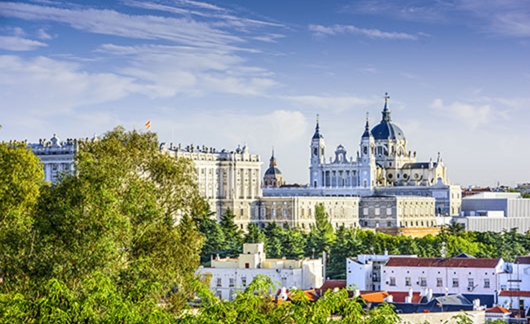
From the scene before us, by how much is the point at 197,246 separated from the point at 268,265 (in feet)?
101

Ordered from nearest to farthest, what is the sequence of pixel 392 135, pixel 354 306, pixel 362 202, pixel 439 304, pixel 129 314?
pixel 129 314
pixel 354 306
pixel 439 304
pixel 362 202
pixel 392 135

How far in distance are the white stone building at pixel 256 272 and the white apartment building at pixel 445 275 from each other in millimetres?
3868

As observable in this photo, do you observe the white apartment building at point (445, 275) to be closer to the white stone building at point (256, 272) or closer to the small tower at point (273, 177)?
the white stone building at point (256, 272)

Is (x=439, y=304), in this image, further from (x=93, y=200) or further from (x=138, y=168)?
(x=93, y=200)

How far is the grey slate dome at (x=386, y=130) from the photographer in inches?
6048

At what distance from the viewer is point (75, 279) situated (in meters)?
26.1

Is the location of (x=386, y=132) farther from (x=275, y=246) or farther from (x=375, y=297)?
(x=375, y=297)

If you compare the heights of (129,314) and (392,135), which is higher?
(392,135)

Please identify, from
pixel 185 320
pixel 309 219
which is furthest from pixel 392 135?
pixel 185 320

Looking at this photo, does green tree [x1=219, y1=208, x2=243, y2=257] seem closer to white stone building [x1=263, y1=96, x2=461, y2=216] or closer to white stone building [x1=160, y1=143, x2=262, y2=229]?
white stone building [x1=160, y1=143, x2=262, y2=229]

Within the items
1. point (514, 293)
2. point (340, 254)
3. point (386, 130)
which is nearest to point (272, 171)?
point (386, 130)

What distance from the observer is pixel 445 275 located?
57812 millimetres

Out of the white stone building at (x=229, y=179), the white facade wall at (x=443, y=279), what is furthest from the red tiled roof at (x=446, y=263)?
the white stone building at (x=229, y=179)

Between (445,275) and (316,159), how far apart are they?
90.0m
